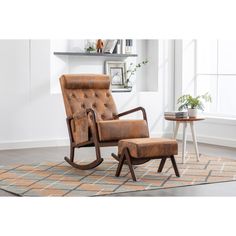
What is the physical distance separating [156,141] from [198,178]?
18.9 inches

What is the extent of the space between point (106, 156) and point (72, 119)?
888 mm

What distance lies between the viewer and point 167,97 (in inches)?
302

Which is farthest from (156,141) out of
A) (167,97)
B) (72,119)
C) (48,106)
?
(167,97)

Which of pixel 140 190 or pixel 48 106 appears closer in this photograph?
pixel 140 190

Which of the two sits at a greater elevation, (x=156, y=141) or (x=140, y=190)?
(x=156, y=141)

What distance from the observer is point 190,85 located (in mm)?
7605

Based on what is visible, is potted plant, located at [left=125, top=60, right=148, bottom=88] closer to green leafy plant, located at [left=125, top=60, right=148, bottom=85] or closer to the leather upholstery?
green leafy plant, located at [left=125, top=60, right=148, bottom=85]

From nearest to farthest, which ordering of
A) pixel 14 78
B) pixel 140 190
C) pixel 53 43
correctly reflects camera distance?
pixel 140 190 < pixel 14 78 < pixel 53 43

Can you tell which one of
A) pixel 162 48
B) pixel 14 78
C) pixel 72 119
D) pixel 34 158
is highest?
pixel 162 48

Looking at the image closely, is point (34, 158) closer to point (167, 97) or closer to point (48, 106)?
point (48, 106)

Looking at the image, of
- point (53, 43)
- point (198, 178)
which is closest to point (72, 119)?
point (198, 178)

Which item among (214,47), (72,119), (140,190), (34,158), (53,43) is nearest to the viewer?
(140,190)

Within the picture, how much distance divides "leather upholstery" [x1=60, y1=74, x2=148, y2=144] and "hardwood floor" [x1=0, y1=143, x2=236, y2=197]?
0.62 m

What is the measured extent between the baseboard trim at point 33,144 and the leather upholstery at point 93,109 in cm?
153
